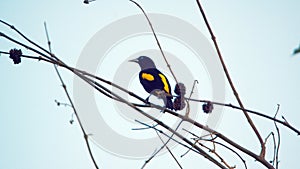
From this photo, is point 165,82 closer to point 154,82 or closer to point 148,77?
point 154,82

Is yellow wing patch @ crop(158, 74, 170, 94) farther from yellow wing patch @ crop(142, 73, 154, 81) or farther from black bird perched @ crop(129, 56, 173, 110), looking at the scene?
yellow wing patch @ crop(142, 73, 154, 81)

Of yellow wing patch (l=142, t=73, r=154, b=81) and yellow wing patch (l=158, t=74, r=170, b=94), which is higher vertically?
yellow wing patch (l=142, t=73, r=154, b=81)

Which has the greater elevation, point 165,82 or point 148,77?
point 148,77

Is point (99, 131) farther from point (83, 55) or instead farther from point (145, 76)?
point (145, 76)

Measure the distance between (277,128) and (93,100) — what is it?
1.75 meters

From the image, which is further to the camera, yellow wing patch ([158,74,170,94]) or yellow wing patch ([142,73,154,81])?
yellow wing patch ([142,73,154,81])

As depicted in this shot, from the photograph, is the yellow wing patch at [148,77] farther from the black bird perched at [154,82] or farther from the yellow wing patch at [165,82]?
the yellow wing patch at [165,82]

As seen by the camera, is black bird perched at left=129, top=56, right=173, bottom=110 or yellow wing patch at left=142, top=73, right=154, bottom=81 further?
yellow wing patch at left=142, top=73, right=154, bottom=81

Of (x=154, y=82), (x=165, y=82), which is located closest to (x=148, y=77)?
(x=154, y=82)

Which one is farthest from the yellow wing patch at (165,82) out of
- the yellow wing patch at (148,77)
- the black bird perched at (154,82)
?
the yellow wing patch at (148,77)

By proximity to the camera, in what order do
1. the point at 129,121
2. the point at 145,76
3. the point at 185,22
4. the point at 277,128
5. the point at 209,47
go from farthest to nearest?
the point at 145,76 < the point at 185,22 < the point at 129,121 < the point at 209,47 < the point at 277,128

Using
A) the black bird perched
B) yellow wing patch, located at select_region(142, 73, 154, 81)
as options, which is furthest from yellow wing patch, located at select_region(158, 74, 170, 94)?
yellow wing patch, located at select_region(142, 73, 154, 81)

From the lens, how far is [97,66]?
3.33 meters

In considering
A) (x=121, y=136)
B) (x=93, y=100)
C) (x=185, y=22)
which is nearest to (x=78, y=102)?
(x=93, y=100)
